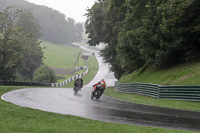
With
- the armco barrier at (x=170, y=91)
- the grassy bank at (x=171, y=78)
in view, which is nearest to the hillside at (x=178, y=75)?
the grassy bank at (x=171, y=78)

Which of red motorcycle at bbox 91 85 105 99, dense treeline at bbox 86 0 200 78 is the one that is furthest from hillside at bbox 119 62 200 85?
red motorcycle at bbox 91 85 105 99

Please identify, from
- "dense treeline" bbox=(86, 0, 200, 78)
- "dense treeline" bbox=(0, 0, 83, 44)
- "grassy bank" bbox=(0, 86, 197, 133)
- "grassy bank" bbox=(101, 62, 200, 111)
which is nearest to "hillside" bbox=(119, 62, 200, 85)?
"grassy bank" bbox=(101, 62, 200, 111)

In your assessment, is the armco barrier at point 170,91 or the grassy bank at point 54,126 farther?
the armco barrier at point 170,91

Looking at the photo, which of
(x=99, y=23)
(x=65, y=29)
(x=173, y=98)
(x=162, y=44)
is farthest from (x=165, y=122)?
(x=65, y=29)

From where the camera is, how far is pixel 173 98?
20.2m

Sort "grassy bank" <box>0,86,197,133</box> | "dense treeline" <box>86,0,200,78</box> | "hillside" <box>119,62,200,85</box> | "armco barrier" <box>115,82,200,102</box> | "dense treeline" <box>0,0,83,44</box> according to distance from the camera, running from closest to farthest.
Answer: "grassy bank" <box>0,86,197,133</box>
"armco barrier" <box>115,82,200,102</box>
"hillside" <box>119,62,200,85</box>
"dense treeline" <box>86,0,200,78</box>
"dense treeline" <box>0,0,83,44</box>

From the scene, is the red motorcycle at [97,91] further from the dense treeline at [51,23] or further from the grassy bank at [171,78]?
the dense treeline at [51,23]

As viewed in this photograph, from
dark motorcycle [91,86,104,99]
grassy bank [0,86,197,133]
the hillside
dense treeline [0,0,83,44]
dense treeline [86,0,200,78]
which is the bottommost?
dark motorcycle [91,86,104,99]

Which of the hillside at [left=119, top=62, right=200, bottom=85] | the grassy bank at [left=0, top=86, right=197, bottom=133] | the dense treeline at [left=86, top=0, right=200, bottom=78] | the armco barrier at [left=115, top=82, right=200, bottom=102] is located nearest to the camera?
the grassy bank at [left=0, top=86, right=197, bottom=133]

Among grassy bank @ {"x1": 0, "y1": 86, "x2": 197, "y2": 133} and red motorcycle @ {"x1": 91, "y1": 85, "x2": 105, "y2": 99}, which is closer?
grassy bank @ {"x1": 0, "y1": 86, "x2": 197, "y2": 133}

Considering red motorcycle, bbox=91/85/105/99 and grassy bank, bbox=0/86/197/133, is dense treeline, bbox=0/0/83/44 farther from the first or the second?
grassy bank, bbox=0/86/197/133

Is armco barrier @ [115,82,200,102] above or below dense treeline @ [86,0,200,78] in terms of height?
below

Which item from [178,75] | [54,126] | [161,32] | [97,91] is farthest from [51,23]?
[54,126]

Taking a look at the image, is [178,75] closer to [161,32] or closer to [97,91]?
[161,32]
